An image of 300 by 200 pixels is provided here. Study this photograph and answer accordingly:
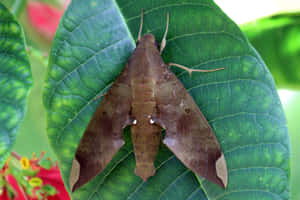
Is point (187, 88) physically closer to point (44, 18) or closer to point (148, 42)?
point (148, 42)

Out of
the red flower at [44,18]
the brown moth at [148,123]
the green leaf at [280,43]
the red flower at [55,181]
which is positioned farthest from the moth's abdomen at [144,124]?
the red flower at [44,18]

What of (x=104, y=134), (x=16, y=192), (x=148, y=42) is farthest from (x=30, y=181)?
(x=148, y=42)

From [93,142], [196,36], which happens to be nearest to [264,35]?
[196,36]

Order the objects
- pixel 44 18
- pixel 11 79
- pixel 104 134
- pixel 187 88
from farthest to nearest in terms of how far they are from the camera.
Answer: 1. pixel 44 18
2. pixel 104 134
3. pixel 187 88
4. pixel 11 79

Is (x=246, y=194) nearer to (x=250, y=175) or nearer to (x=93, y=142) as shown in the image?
(x=250, y=175)

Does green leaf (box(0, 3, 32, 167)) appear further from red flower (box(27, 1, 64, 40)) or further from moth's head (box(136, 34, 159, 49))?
red flower (box(27, 1, 64, 40))

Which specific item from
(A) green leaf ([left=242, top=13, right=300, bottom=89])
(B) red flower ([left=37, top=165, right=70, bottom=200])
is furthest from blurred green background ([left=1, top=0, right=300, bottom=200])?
(B) red flower ([left=37, top=165, right=70, bottom=200])

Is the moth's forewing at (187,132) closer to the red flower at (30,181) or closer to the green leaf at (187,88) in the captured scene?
the green leaf at (187,88)
